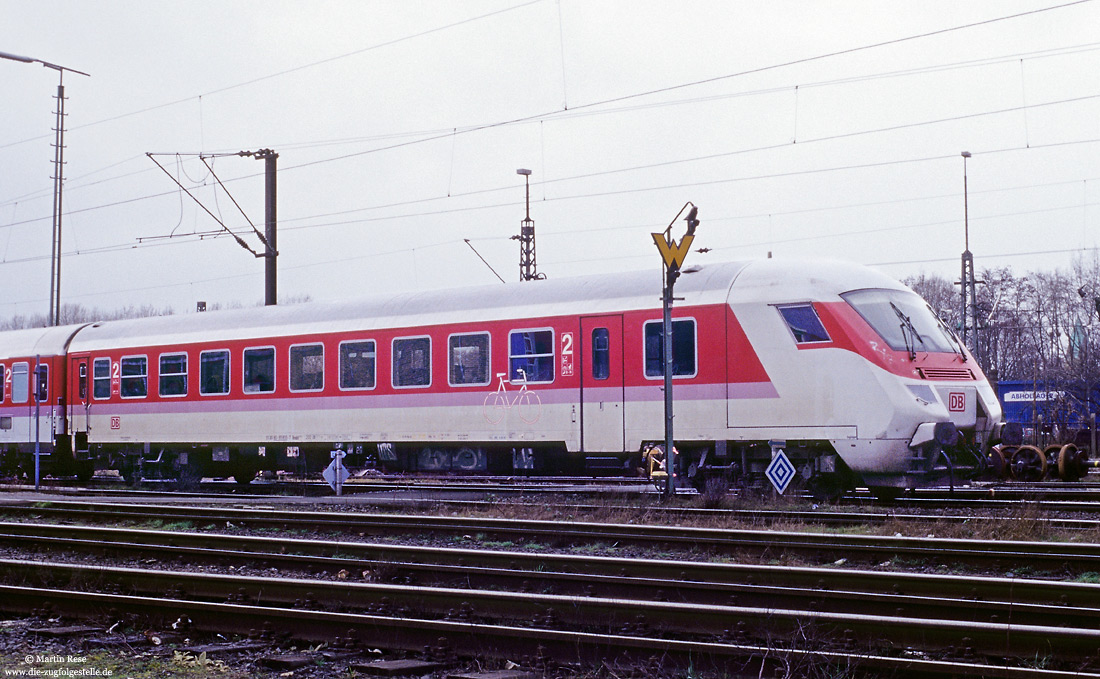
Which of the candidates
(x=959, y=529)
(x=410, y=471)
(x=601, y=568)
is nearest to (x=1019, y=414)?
(x=410, y=471)

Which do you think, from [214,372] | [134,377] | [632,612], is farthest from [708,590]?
[134,377]

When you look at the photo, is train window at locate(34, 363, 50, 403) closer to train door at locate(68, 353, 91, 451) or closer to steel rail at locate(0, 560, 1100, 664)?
train door at locate(68, 353, 91, 451)

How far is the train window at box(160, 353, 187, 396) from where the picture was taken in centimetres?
2272

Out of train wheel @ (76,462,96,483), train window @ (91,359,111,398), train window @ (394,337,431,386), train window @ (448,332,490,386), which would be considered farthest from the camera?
train wheel @ (76,462,96,483)

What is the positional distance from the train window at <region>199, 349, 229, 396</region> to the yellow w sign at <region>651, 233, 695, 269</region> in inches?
394

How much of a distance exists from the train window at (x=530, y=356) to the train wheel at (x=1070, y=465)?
10397mm

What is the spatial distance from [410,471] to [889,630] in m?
14.1

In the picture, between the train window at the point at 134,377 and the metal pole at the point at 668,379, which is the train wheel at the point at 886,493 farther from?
the train window at the point at 134,377

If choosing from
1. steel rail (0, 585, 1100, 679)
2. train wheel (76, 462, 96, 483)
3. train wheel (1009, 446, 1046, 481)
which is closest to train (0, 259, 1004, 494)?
train wheel (76, 462, 96, 483)

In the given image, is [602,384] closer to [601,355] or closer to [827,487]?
[601,355]

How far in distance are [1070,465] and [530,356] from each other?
426 inches

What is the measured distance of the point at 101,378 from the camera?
24.3 meters

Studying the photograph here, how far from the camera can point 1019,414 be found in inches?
1887

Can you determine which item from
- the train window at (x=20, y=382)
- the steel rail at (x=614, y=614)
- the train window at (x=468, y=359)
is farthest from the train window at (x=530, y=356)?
the train window at (x=20, y=382)
